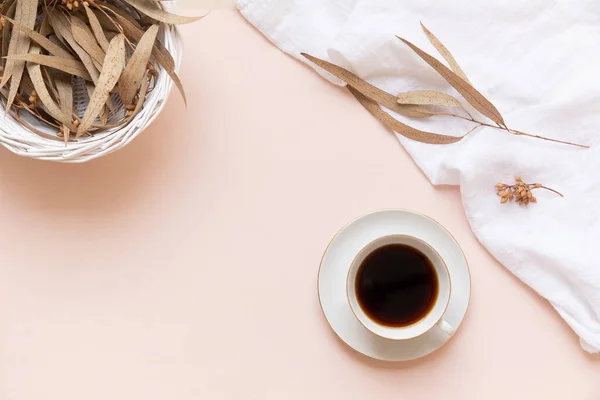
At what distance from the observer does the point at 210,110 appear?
0.97 m

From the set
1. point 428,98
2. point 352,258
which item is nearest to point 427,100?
point 428,98

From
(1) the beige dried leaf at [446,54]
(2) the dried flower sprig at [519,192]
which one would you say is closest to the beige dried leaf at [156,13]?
(1) the beige dried leaf at [446,54]

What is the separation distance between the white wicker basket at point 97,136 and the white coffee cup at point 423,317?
34 cm

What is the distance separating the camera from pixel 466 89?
0.89 metres

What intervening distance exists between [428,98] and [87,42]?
48 cm

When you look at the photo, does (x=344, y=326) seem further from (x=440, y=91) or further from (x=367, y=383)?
(x=440, y=91)

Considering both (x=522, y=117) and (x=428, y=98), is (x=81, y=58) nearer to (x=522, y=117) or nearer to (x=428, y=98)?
(x=428, y=98)

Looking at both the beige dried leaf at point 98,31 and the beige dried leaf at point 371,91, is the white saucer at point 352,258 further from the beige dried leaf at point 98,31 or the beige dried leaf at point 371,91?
the beige dried leaf at point 98,31

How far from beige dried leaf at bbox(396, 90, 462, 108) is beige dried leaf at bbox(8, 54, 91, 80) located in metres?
0.45

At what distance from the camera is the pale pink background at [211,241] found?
0.96m

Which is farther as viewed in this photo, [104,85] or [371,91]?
[371,91]

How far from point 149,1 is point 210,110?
190mm

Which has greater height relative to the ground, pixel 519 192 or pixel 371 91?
pixel 371 91

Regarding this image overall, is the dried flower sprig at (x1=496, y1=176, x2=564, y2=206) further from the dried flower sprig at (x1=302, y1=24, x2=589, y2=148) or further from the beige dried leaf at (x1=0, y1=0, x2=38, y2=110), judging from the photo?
the beige dried leaf at (x1=0, y1=0, x2=38, y2=110)
